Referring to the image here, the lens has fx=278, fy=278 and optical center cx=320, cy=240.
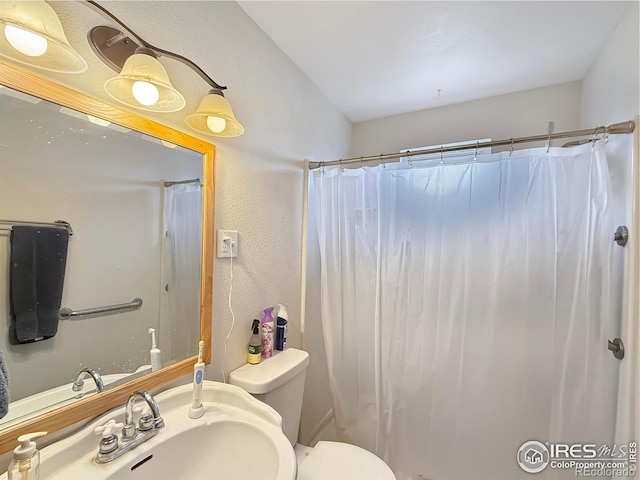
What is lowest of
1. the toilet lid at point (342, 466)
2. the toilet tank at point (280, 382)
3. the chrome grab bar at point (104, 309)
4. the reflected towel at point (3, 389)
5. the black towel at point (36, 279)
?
the toilet lid at point (342, 466)

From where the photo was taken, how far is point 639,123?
1055 mm

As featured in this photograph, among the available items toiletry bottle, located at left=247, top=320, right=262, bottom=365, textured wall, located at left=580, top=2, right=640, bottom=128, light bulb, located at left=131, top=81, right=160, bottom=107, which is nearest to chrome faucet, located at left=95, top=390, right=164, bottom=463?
toiletry bottle, located at left=247, top=320, right=262, bottom=365

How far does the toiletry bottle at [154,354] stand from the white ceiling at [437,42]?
4.60 feet

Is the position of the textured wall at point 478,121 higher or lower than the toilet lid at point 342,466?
higher

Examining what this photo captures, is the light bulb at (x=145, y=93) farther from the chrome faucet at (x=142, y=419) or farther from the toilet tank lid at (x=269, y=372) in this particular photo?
the toilet tank lid at (x=269, y=372)

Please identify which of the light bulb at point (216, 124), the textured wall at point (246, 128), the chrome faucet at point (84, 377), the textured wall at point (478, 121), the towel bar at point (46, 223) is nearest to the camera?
the towel bar at point (46, 223)

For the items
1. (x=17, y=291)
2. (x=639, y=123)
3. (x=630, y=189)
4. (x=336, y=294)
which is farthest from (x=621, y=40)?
(x=17, y=291)

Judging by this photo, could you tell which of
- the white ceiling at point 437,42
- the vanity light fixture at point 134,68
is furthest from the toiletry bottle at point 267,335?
the white ceiling at point 437,42

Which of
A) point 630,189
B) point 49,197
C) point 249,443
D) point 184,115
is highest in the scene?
point 184,115

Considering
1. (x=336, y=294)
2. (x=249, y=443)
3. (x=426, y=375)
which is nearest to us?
(x=249, y=443)

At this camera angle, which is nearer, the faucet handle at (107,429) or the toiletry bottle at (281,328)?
the faucet handle at (107,429)

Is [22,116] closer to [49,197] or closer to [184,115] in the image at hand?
[49,197]

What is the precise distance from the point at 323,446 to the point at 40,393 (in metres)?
1.10

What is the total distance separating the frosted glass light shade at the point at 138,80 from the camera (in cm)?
76
